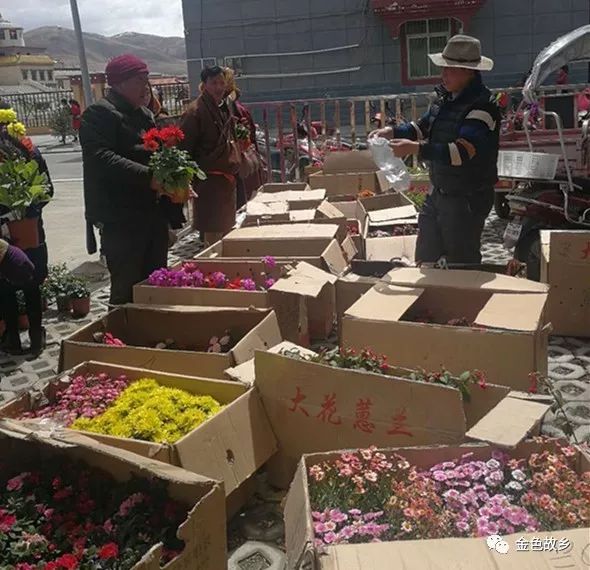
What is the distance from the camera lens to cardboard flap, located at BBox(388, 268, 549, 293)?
11.1 feet

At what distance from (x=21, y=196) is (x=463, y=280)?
2.69 metres

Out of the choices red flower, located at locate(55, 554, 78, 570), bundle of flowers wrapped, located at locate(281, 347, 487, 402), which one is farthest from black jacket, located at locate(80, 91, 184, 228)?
red flower, located at locate(55, 554, 78, 570)

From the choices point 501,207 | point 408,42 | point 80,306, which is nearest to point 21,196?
point 80,306

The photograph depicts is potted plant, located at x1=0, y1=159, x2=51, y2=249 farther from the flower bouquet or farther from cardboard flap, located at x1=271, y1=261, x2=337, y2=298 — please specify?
cardboard flap, located at x1=271, y1=261, x2=337, y2=298

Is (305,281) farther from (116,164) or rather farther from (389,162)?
(116,164)

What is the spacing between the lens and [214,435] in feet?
8.34

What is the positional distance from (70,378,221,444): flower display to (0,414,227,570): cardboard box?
0.21 metres

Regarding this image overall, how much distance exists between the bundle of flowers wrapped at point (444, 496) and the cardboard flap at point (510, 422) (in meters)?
0.06

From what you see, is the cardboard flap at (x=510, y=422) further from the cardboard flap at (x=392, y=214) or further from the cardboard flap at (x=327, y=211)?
the cardboard flap at (x=392, y=214)

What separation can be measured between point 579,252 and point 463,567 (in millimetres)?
3128

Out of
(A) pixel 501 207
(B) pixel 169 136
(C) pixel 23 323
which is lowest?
(C) pixel 23 323

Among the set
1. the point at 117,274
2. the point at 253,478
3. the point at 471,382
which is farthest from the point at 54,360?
the point at 471,382

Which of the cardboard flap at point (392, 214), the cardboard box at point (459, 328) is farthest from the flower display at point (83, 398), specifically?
the cardboard flap at point (392, 214)

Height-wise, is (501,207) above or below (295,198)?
below
